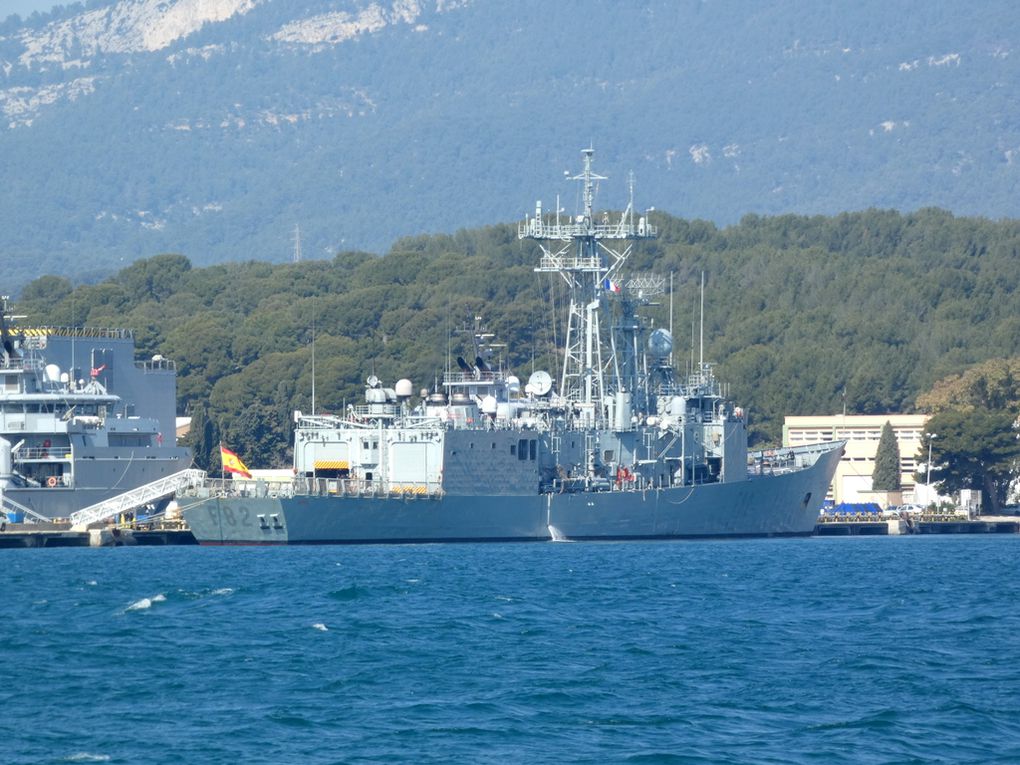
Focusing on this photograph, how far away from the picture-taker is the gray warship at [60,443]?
6306 cm

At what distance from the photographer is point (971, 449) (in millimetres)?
78938

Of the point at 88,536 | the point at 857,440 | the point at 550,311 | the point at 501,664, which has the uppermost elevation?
the point at 550,311

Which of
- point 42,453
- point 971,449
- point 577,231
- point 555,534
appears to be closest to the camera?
point 555,534

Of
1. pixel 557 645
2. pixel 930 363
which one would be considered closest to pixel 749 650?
pixel 557 645

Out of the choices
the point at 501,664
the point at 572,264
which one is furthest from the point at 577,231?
the point at 501,664

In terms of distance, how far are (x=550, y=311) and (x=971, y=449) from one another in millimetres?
33791

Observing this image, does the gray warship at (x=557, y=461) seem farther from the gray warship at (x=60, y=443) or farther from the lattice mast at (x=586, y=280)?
the gray warship at (x=60, y=443)

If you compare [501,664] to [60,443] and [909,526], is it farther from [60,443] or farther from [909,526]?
[909,526]

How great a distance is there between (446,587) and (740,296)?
7521 cm

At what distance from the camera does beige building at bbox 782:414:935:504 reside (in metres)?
89.4

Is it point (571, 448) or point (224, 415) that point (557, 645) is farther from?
point (224, 415)

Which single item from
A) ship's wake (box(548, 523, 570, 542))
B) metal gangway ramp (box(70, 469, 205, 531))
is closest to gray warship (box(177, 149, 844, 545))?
ship's wake (box(548, 523, 570, 542))

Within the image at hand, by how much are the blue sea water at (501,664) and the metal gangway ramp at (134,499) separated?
10371mm

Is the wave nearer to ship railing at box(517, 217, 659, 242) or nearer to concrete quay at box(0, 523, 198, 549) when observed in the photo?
concrete quay at box(0, 523, 198, 549)
